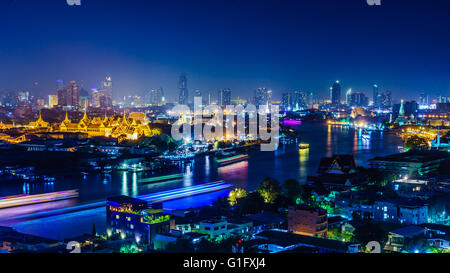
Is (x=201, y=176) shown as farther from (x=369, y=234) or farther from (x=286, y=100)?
(x=286, y=100)

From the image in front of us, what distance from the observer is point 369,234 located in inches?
117

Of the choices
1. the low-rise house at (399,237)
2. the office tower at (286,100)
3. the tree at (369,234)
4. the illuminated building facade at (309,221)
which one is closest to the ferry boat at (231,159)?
the illuminated building facade at (309,221)

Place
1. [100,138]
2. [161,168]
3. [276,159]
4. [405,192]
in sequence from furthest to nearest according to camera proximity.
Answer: [100,138] → [276,159] → [161,168] → [405,192]

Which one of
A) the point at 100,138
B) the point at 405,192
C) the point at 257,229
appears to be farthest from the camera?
the point at 100,138

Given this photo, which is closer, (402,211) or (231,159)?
(402,211)

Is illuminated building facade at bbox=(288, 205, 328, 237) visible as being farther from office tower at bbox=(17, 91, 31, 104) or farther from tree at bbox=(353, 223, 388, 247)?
office tower at bbox=(17, 91, 31, 104)

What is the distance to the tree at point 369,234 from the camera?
295cm

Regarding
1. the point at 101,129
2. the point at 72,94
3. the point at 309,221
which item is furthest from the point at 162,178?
the point at 72,94

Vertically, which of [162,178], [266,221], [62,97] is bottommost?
[162,178]
